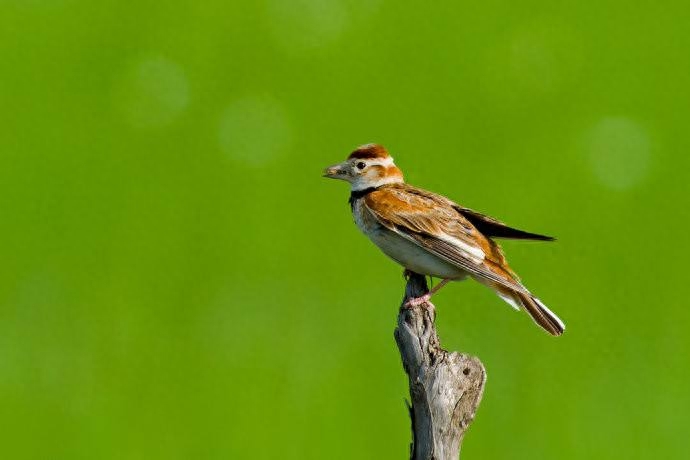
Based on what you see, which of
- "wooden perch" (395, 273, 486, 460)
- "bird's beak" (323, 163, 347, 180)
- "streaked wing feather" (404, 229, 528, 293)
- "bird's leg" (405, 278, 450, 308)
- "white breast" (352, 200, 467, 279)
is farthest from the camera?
"bird's beak" (323, 163, 347, 180)

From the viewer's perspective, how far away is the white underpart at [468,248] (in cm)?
730

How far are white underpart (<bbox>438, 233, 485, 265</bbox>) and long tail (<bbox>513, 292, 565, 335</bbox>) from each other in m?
0.35

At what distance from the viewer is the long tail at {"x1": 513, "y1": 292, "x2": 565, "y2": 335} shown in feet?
23.2

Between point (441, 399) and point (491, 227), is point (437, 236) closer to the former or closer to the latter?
point (491, 227)

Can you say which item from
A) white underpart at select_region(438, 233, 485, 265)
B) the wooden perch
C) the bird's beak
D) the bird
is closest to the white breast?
the bird

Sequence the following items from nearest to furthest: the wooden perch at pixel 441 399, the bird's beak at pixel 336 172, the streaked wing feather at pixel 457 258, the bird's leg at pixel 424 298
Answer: the wooden perch at pixel 441 399, the bird's leg at pixel 424 298, the streaked wing feather at pixel 457 258, the bird's beak at pixel 336 172

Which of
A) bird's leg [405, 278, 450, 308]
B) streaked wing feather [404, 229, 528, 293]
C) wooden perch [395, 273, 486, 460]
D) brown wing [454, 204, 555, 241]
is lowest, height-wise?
wooden perch [395, 273, 486, 460]

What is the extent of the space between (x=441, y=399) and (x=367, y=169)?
2.64m

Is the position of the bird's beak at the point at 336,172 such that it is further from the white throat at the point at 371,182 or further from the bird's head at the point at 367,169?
the white throat at the point at 371,182

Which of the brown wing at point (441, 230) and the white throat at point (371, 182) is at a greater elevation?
the white throat at point (371, 182)

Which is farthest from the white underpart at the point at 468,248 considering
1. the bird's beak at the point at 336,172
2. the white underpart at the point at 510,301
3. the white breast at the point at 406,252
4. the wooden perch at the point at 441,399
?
the wooden perch at the point at 441,399

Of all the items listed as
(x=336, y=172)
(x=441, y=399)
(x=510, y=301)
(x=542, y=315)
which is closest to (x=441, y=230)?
(x=510, y=301)

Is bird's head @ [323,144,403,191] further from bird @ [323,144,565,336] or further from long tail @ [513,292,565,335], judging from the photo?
long tail @ [513,292,565,335]

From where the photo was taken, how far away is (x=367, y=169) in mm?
8125
